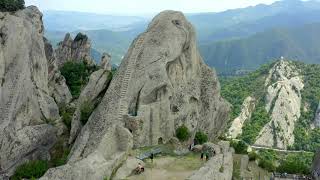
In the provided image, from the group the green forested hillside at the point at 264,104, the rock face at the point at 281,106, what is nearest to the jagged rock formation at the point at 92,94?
the green forested hillside at the point at 264,104

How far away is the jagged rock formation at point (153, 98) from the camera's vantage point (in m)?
35.7

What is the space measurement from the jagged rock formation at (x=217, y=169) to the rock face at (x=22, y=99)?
14931 millimetres

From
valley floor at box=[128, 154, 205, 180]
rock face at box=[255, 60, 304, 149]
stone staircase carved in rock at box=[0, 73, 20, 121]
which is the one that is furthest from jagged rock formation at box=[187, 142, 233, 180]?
rock face at box=[255, 60, 304, 149]

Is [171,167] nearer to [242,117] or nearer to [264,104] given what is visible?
[242,117]

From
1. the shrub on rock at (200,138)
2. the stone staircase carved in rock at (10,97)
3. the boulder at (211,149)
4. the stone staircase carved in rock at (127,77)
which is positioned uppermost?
the stone staircase carved in rock at (127,77)

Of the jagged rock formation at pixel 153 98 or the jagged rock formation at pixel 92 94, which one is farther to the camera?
the jagged rock formation at pixel 92 94

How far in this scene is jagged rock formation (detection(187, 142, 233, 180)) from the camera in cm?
2993

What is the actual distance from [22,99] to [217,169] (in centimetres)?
1907

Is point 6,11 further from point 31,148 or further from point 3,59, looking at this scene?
point 31,148

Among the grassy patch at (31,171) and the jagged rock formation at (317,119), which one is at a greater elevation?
the grassy patch at (31,171)

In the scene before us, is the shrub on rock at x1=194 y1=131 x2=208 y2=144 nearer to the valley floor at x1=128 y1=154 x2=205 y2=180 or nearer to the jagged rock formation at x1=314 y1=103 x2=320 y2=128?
the valley floor at x1=128 y1=154 x2=205 y2=180

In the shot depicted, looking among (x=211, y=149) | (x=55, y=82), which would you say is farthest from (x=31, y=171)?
(x=55, y=82)

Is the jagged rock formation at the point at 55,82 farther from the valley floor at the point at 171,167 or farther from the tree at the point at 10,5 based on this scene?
the valley floor at the point at 171,167

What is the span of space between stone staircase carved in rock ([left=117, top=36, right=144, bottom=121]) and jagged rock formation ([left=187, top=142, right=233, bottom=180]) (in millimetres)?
7017
